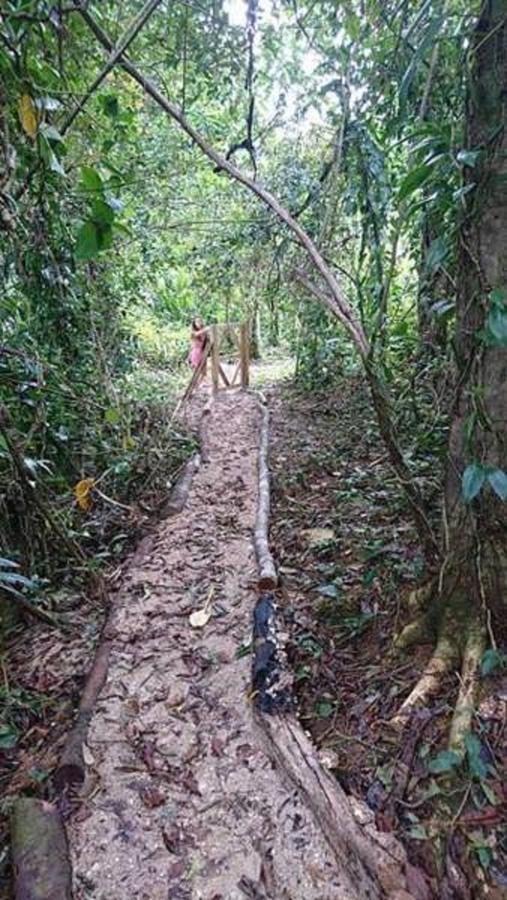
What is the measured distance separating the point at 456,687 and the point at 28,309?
3694 mm

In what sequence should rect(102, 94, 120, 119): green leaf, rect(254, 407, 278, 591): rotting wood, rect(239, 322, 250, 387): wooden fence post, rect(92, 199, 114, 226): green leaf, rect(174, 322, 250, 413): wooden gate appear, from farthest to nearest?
rect(239, 322, 250, 387): wooden fence post, rect(174, 322, 250, 413): wooden gate, rect(254, 407, 278, 591): rotting wood, rect(102, 94, 120, 119): green leaf, rect(92, 199, 114, 226): green leaf

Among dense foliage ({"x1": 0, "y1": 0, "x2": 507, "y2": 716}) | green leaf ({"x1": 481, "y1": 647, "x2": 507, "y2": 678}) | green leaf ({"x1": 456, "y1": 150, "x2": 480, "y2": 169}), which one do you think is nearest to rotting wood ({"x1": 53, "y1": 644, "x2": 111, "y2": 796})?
dense foliage ({"x1": 0, "y1": 0, "x2": 507, "y2": 716})

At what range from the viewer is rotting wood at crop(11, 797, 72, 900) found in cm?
179

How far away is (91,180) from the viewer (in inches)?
70.1

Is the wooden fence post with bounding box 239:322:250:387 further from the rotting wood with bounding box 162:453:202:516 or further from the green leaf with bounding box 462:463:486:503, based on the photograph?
the green leaf with bounding box 462:463:486:503

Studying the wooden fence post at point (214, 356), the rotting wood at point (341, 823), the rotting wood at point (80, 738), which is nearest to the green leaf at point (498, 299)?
the rotting wood at point (341, 823)

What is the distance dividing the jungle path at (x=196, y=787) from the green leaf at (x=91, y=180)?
2.14m

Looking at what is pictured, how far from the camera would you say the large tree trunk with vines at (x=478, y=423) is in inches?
75.5

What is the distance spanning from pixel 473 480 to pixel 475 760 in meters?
0.94

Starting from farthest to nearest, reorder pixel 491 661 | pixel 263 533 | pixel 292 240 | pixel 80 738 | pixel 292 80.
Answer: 1. pixel 292 80
2. pixel 263 533
3. pixel 292 240
4. pixel 80 738
5. pixel 491 661

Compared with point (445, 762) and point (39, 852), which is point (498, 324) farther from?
point (39, 852)

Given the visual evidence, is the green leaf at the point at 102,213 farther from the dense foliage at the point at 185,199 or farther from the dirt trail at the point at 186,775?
the dirt trail at the point at 186,775

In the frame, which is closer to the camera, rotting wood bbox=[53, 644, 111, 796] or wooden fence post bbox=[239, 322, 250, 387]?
rotting wood bbox=[53, 644, 111, 796]

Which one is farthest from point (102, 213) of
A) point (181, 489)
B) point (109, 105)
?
point (181, 489)
